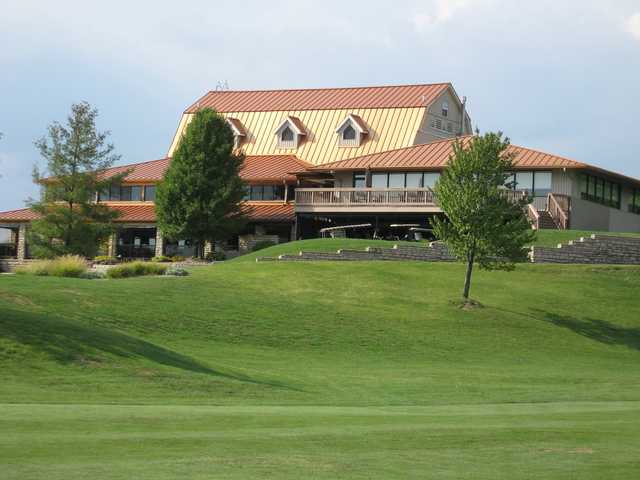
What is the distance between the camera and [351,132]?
67750mm

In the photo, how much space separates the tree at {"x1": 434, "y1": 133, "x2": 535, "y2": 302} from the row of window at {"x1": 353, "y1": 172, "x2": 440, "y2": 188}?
19606 mm

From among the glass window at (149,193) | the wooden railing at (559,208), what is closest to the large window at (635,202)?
the wooden railing at (559,208)

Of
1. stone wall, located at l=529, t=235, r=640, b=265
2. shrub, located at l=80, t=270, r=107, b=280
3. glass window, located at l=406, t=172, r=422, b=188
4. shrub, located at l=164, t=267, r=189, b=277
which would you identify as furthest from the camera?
glass window, located at l=406, t=172, r=422, b=188

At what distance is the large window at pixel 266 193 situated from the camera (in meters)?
64.2

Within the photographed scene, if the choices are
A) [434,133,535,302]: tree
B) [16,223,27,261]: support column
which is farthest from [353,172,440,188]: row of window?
[16,223,27,261]: support column

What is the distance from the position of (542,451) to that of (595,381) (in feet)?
47.7

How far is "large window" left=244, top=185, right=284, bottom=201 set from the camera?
64.2 m

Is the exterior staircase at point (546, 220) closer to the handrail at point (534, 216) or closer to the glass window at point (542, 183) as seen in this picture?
the handrail at point (534, 216)

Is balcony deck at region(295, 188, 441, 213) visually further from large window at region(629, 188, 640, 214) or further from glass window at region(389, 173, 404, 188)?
large window at region(629, 188, 640, 214)

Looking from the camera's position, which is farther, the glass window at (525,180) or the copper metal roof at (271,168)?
the copper metal roof at (271,168)

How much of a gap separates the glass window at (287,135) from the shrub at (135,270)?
26.8m

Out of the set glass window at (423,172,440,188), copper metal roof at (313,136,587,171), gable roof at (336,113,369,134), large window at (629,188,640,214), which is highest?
gable roof at (336,113,369,134)

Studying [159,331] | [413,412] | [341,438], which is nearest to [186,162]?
[159,331]

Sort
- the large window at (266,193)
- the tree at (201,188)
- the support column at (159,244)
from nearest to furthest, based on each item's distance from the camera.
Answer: the tree at (201,188) → the support column at (159,244) → the large window at (266,193)
